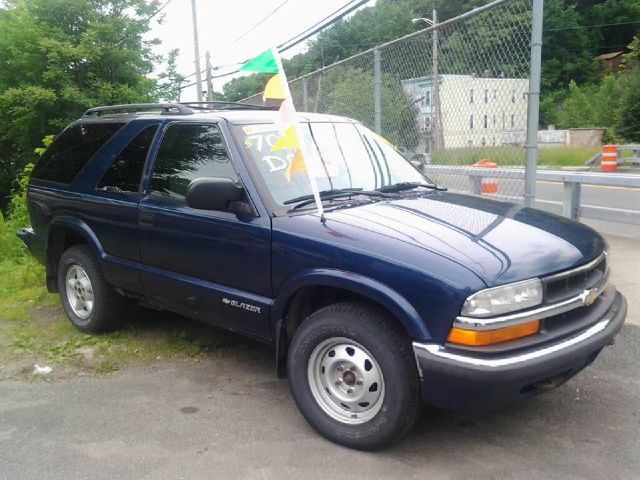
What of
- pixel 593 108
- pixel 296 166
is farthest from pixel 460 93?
pixel 593 108

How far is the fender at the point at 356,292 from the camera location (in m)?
2.86

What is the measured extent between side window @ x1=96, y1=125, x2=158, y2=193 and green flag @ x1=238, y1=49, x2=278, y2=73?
1.08 meters

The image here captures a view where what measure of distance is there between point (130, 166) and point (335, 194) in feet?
5.69

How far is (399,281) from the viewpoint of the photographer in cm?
292

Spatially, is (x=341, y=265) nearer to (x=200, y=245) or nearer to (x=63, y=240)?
(x=200, y=245)

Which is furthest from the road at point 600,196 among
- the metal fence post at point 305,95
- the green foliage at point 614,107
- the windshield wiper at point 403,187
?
the green foliage at point 614,107

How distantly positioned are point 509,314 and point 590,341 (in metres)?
0.53

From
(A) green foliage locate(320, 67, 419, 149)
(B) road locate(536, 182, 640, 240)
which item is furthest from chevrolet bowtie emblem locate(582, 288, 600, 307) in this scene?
(B) road locate(536, 182, 640, 240)

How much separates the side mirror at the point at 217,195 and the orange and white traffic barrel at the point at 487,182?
10.3 feet

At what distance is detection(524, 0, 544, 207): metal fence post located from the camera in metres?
4.81

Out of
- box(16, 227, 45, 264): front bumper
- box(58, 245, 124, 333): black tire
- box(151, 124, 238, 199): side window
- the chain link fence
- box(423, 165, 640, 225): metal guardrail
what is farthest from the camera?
box(423, 165, 640, 225): metal guardrail

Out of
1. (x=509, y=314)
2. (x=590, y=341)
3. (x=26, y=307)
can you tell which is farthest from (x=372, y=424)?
(x=26, y=307)

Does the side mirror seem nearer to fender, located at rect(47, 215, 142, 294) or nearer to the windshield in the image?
the windshield

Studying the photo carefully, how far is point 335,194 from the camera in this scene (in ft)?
12.5
